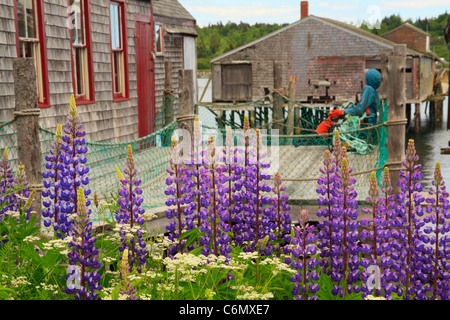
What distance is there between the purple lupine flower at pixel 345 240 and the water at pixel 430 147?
16386mm

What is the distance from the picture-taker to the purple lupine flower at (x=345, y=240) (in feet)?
11.1

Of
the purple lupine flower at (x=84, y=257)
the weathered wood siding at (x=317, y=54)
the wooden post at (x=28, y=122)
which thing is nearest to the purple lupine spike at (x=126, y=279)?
the purple lupine flower at (x=84, y=257)

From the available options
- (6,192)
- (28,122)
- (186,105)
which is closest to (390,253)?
(6,192)

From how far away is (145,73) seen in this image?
14453 mm

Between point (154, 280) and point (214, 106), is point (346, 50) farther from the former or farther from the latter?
point (154, 280)

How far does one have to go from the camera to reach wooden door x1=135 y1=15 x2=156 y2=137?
1392 cm

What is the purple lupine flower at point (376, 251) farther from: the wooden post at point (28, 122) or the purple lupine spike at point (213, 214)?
the wooden post at point (28, 122)

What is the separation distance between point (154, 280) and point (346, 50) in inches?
1466

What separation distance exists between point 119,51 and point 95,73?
64.8 inches

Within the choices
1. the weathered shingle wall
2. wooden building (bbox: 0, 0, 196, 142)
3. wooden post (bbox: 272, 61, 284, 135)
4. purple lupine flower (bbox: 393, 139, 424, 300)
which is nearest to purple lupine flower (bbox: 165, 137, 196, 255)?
purple lupine flower (bbox: 393, 139, 424, 300)

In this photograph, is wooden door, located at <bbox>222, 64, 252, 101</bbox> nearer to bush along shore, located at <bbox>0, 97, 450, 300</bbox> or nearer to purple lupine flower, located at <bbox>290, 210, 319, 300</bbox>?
bush along shore, located at <bbox>0, 97, 450, 300</bbox>

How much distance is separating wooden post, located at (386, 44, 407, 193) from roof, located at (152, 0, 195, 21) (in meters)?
11.0

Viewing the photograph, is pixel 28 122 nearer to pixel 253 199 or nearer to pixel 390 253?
pixel 253 199
